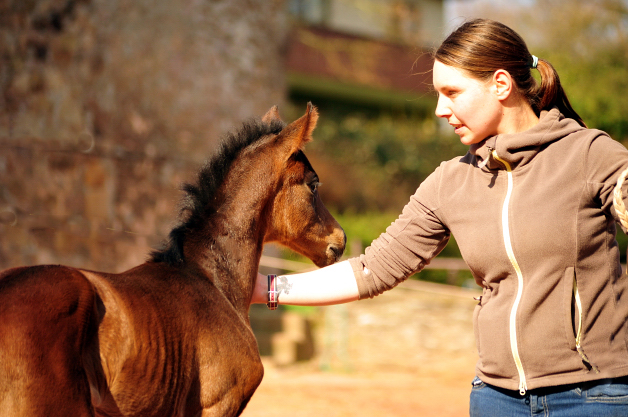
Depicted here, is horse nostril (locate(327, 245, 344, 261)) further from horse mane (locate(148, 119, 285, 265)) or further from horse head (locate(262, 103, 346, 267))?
horse mane (locate(148, 119, 285, 265))

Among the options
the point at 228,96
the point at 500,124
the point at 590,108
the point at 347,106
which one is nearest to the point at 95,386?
the point at 500,124

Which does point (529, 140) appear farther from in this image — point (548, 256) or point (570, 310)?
point (570, 310)

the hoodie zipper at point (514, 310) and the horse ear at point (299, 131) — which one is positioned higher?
the horse ear at point (299, 131)

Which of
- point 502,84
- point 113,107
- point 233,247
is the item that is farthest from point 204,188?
point 113,107

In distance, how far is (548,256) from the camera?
256cm

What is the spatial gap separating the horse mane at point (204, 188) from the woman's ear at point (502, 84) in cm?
125

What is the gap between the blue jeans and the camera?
249 cm

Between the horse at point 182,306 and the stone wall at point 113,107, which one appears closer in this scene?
the horse at point 182,306

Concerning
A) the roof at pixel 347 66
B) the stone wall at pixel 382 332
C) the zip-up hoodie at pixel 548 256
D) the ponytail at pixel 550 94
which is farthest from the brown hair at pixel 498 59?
the roof at pixel 347 66

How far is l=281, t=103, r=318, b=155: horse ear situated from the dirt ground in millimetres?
4856

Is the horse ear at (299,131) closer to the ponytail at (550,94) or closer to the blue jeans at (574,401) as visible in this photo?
the ponytail at (550,94)

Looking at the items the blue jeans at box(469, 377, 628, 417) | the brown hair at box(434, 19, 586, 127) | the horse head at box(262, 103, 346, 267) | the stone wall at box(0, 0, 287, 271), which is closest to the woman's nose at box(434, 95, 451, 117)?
the brown hair at box(434, 19, 586, 127)

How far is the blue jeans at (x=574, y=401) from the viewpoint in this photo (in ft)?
8.18

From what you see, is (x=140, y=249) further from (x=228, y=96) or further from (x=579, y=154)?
(x=579, y=154)
